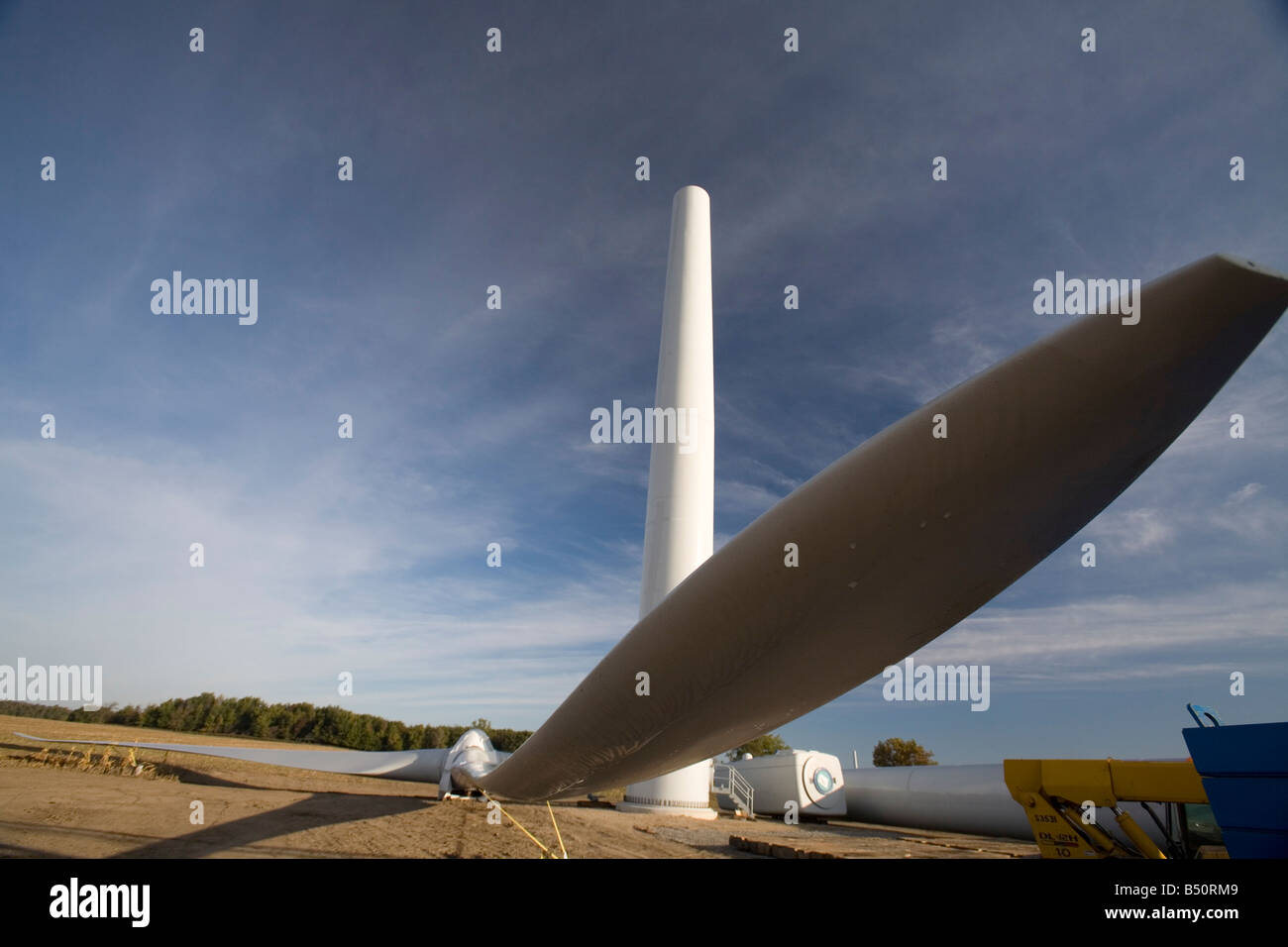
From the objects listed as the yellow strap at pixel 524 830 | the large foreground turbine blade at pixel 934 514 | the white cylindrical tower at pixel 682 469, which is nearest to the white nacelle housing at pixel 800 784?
the white cylindrical tower at pixel 682 469

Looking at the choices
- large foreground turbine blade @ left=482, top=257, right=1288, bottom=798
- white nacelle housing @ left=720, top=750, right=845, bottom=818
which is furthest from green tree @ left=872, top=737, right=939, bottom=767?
large foreground turbine blade @ left=482, top=257, right=1288, bottom=798

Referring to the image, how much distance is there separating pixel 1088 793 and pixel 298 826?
10.3 meters

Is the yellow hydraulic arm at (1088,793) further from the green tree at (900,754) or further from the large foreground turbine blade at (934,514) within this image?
the green tree at (900,754)

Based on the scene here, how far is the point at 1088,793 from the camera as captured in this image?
6.46 meters

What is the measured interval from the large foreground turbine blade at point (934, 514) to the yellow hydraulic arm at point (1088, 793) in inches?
202

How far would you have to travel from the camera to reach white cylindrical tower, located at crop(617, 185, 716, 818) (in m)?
14.0

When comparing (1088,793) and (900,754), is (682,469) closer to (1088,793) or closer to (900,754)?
Result: (1088,793)

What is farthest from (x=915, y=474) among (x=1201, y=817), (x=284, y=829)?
(x=284, y=829)

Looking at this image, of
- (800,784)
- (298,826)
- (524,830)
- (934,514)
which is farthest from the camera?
(800,784)

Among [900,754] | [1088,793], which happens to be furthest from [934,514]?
[900,754]

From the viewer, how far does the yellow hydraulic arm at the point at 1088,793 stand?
6039 mm

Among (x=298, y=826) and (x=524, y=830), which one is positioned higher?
(x=298, y=826)

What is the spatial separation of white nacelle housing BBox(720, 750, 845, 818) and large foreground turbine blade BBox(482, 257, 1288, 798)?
1834cm

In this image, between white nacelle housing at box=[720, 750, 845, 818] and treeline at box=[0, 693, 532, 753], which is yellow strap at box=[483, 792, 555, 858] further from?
treeline at box=[0, 693, 532, 753]
